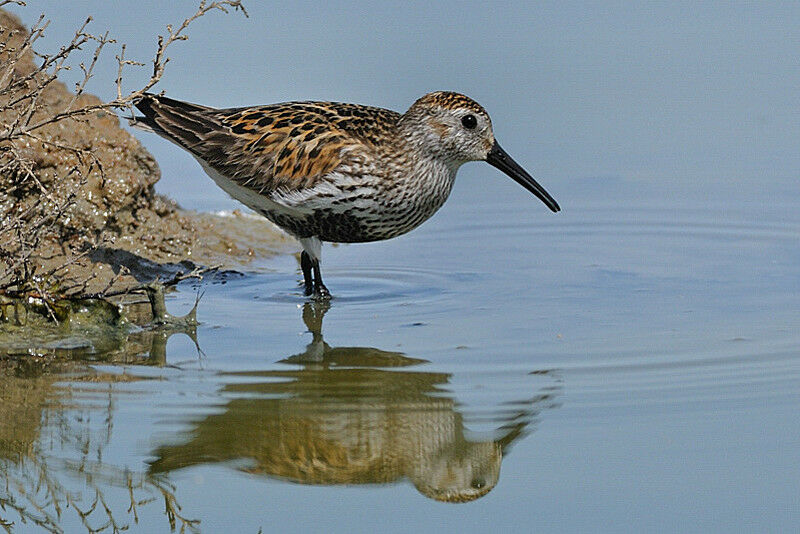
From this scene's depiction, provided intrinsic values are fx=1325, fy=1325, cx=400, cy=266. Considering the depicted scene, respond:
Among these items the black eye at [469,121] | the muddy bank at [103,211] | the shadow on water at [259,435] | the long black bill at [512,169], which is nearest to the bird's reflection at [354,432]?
the shadow on water at [259,435]

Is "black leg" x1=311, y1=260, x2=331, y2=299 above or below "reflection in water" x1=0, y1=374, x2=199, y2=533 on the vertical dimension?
above

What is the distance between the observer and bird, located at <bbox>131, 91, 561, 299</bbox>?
30.0 ft

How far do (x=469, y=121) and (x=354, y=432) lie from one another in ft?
13.2

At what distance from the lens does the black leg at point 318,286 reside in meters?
9.00

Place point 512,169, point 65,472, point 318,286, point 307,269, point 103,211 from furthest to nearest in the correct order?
point 512,169, point 103,211, point 307,269, point 318,286, point 65,472

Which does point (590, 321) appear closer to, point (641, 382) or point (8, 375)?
point (641, 382)

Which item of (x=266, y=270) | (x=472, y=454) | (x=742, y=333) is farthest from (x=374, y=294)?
(x=472, y=454)

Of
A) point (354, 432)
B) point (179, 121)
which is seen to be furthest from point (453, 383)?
point (179, 121)

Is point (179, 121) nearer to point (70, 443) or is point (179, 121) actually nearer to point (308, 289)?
point (308, 289)

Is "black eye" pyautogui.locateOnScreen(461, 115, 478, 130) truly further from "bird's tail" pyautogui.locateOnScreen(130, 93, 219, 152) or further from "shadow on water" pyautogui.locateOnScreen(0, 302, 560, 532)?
"shadow on water" pyautogui.locateOnScreen(0, 302, 560, 532)

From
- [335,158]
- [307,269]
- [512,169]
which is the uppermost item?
[512,169]

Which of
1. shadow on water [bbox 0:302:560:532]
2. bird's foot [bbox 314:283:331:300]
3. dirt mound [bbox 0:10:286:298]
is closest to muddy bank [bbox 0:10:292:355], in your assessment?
dirt mound [bbox 0:10:286:298]

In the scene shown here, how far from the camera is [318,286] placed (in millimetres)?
9125

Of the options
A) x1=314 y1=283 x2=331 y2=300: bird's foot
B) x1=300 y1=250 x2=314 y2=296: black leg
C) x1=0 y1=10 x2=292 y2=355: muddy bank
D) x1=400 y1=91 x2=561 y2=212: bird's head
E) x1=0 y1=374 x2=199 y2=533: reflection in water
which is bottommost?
x1=0 y1=374 x2=199 y2=533: reflection in water
